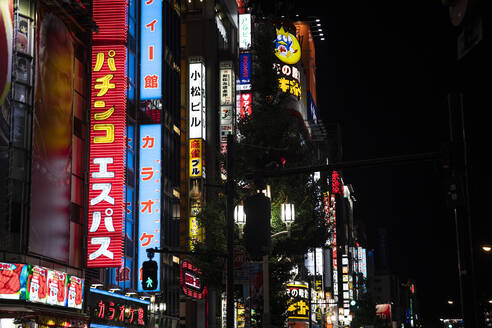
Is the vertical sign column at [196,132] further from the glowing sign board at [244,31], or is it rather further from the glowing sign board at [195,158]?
the glowing sign board at [244,31]

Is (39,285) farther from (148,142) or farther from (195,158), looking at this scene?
(195,158)

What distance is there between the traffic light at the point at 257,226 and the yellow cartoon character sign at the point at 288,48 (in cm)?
7297

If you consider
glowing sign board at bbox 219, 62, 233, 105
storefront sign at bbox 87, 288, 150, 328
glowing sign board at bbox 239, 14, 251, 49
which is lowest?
storefront sign at bbox 87, 288, 150, 328

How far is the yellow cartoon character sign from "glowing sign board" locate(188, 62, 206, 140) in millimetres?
31368

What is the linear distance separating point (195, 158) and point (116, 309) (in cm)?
1947

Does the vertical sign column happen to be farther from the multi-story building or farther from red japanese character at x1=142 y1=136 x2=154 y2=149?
the multi-story building

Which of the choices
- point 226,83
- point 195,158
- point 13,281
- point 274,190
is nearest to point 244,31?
point 226,83

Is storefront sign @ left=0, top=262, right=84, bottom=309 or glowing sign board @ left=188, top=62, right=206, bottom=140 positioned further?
glowing sign board @ left=188, top=62, right=206, bottom=140

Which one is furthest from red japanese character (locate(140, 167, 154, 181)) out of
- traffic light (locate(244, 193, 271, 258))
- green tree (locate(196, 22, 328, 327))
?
traffic light (locate(244, 193, 271, 258))

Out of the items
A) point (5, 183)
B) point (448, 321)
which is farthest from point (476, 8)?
point (448, 321)

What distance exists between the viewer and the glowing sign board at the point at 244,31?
65.8 metres

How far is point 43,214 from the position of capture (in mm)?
25703

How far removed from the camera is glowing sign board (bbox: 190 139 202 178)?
169ft

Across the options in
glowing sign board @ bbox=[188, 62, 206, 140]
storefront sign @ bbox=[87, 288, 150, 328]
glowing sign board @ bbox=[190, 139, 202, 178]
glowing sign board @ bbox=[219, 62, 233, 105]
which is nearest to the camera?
storefront sign @ bbox=[87, 288, 150, 328]
